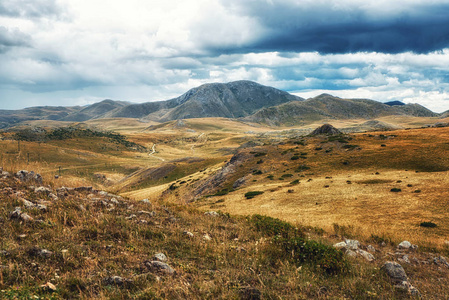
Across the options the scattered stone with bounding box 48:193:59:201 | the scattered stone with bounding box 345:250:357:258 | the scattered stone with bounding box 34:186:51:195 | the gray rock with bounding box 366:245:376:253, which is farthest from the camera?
the gray rock with bounding box 366:245:376:253

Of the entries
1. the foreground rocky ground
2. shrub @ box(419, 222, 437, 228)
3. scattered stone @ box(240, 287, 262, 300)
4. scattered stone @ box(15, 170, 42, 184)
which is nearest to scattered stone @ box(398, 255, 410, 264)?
the foreground rocky ground

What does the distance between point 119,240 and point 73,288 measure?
8.83 ft

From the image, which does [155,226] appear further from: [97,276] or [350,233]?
[350,233]

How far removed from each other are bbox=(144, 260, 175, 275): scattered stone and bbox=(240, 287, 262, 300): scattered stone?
7.20ft

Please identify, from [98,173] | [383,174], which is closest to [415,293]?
[383,174]

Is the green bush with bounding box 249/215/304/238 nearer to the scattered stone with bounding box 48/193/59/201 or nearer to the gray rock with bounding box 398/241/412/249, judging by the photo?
the gray rock with bounding box 398/241/412/249

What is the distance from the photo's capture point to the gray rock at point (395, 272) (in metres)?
8.08

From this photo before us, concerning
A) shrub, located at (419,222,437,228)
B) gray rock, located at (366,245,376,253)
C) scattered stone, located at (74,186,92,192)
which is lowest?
shrub, located at (419,222,437,228)

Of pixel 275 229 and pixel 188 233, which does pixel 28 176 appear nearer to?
pixel 188 233

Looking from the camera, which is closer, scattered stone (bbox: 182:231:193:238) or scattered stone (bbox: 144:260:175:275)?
scattered stone (bbox: 144:260:175:275)

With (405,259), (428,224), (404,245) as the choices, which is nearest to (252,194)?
(428,224)

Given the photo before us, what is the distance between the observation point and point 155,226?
1041 centimetres

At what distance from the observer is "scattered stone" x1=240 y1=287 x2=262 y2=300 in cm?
603

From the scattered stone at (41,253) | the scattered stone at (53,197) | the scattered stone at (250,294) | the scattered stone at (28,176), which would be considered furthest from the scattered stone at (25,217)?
the scattered stone at (250,294)
